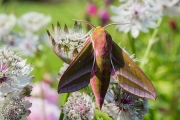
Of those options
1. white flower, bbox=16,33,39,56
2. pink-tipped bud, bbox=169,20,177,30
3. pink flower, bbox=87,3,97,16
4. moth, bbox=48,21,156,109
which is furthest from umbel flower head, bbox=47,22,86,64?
pink flower, bbox=87,3,97,16

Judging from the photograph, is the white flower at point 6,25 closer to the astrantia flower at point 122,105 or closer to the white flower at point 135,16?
the white flower at point 135,16

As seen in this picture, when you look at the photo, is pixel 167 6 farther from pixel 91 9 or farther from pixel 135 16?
pixel 91 9

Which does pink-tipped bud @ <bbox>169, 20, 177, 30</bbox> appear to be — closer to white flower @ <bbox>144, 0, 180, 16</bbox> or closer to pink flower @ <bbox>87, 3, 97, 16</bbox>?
white flower @ <bbox>144, 0, 180, 16</bbox>

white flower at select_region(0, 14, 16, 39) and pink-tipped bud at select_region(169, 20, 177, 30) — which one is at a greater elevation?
pink-tipped bud at select_region(169, 20, 177, 30)

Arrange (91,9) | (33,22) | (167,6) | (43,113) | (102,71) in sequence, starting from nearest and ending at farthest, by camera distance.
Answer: (102,71) < (43,113) < (167,6) < (33,22) < (91,9)

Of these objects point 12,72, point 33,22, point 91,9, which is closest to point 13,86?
point 12,72

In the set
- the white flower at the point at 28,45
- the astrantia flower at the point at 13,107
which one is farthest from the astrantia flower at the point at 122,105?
the white flower at the point at 28,45
